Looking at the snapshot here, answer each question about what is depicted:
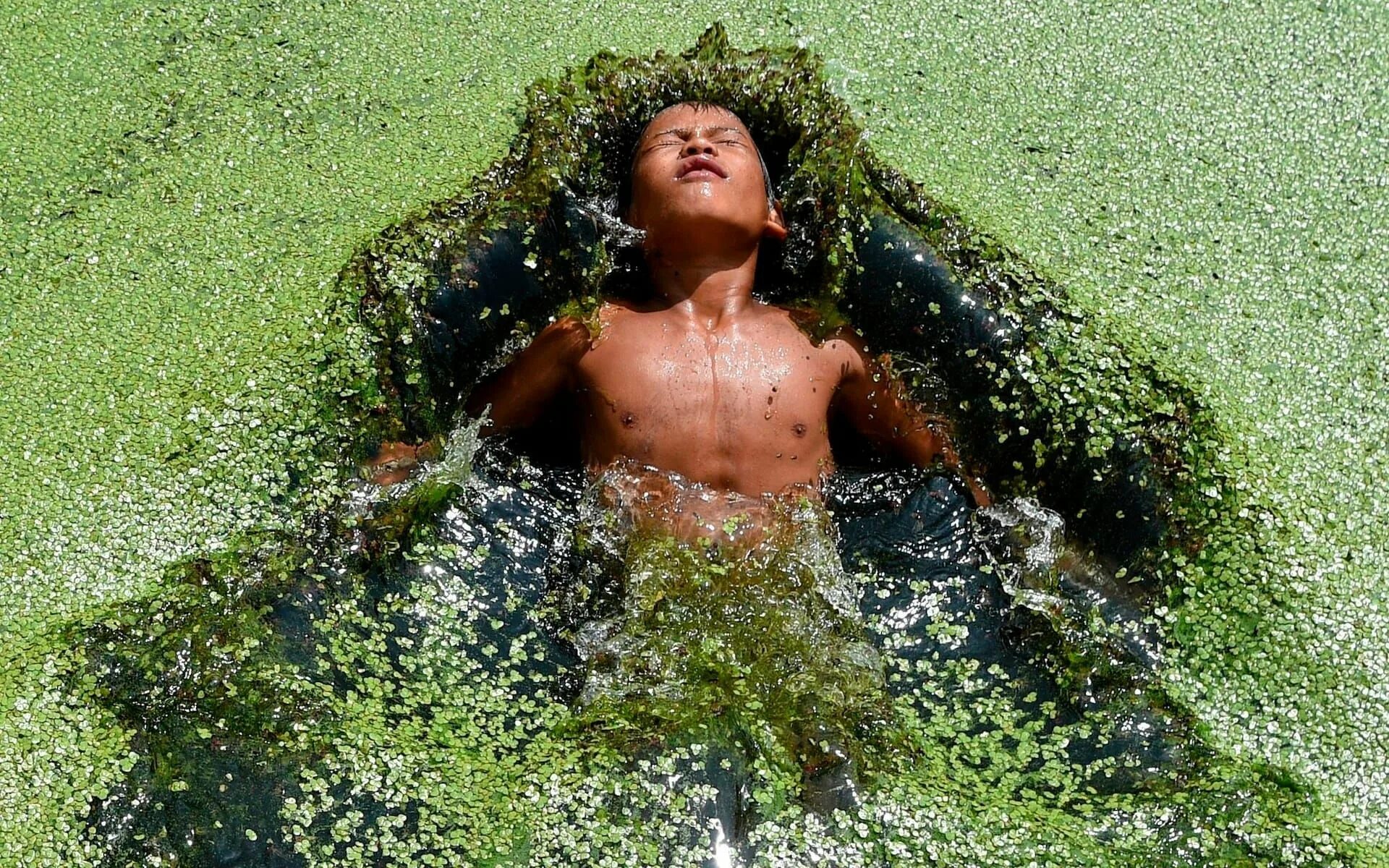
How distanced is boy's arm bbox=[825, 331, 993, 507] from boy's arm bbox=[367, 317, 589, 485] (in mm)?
541

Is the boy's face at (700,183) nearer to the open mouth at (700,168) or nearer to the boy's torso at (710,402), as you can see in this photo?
the open mouth at (700,168)

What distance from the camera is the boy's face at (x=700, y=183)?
2701mm

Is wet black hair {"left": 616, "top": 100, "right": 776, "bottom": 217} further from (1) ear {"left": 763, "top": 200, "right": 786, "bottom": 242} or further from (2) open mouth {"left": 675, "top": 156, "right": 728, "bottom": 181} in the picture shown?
(2) open mouth {"left": 675, "top": 156, "right": 728, "bottom": 181}

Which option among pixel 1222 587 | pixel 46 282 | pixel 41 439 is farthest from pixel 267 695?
pixel 1222 587

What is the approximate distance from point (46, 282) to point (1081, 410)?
2051 mm

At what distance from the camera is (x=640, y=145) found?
9.48 ft

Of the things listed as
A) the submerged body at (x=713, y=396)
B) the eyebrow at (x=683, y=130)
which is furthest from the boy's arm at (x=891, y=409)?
the eyebrow at (x=683, y=130)

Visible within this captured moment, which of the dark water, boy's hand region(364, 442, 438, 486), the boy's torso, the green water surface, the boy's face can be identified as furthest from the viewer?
the boy's face

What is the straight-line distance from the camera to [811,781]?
1.94 metres

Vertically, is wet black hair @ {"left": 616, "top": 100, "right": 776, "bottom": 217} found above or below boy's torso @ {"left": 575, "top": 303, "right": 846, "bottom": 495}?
above

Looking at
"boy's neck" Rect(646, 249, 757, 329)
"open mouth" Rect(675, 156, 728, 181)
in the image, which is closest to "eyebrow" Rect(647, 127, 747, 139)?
"open mouth" Rect(675, 156, 728, 181)

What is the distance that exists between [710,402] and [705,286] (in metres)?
0.30

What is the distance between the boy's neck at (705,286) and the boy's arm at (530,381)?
232 mm

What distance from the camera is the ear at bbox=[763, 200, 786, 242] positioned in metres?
2.83
